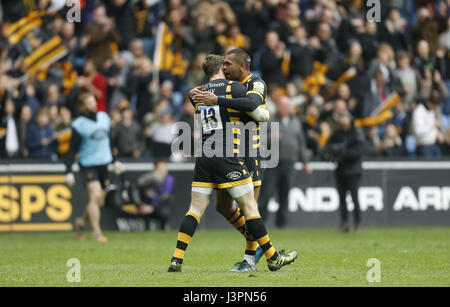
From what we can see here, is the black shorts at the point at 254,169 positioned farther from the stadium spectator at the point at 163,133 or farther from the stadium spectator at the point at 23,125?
the stadium spectator at the point at 23,125

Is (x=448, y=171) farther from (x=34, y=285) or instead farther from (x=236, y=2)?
(x=34, y=285)

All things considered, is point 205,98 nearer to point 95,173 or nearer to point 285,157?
point 95,173

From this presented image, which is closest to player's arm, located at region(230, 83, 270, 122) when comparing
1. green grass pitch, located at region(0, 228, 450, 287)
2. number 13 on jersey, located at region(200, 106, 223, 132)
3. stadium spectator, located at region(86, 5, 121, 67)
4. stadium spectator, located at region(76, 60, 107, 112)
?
number 13 on jersey, located at region(200, 106, 223, 132)

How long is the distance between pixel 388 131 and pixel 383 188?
130cm

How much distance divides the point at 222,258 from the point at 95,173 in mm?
4409

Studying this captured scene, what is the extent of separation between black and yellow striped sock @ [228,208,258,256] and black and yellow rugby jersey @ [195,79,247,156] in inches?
40.1

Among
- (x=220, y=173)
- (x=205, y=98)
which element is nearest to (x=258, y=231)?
(x=220, y=173)

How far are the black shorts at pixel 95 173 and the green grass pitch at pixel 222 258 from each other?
3.68 ft

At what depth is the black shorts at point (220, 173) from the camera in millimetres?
9766

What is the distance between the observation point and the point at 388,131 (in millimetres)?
20141

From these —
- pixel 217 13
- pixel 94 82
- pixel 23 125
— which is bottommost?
pixel 23 125

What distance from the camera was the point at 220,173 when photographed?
9781 mm

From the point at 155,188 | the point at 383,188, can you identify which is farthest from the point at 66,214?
the point at 383,188

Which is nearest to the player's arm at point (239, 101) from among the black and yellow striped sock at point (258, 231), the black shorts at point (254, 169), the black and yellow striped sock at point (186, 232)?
the black shorts at point (254, 169)
